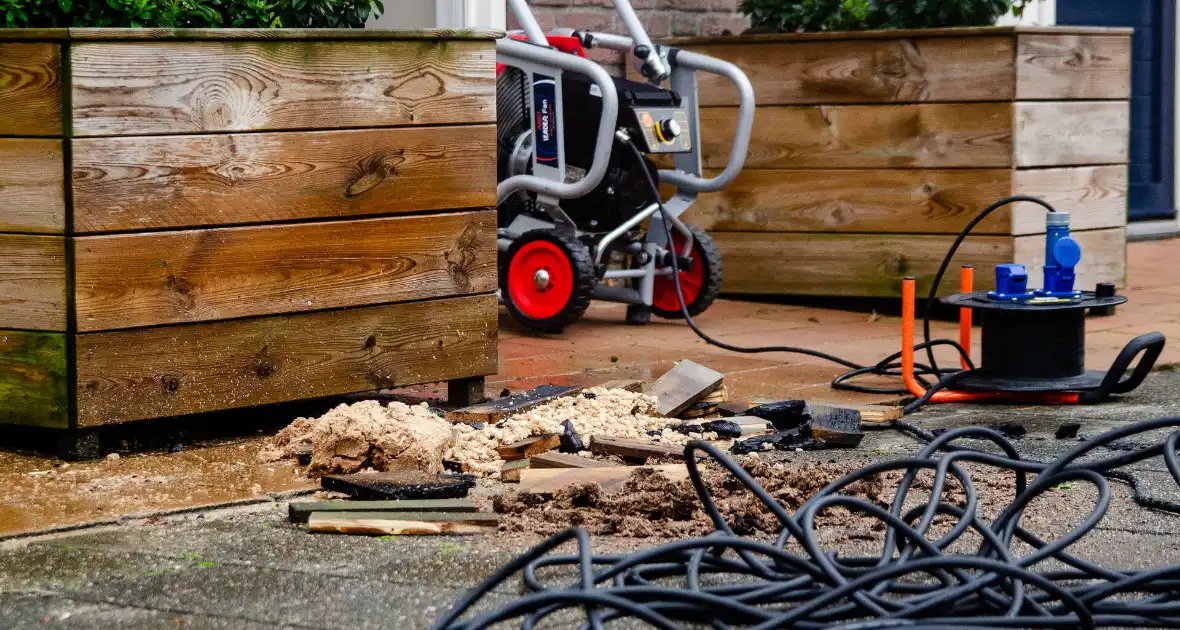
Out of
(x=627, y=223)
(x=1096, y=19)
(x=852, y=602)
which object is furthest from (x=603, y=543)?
(x=1096, y=19)

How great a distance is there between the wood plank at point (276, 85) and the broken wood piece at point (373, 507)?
996 mm

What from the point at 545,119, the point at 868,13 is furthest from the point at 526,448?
the point at 868,13

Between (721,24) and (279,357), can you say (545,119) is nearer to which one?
(279,357)

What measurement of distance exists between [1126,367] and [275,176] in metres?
2.20

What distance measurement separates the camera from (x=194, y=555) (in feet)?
8.73

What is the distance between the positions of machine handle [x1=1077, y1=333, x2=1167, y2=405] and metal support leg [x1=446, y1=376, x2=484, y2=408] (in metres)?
1.59

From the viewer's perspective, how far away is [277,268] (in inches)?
144

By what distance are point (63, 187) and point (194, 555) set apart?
1.04 meters

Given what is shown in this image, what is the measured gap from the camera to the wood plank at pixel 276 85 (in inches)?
133

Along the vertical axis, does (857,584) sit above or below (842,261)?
below

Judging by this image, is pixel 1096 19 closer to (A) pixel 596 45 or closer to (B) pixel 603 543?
(A) pixel 596 45

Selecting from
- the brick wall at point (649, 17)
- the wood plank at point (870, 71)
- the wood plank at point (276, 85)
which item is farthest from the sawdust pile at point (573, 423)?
the brick wall at point (649, 17)

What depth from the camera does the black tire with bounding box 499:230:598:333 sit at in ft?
17.4

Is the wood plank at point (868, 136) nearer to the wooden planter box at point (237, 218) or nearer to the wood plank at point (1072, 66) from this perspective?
the wood plank at point (1072, 66)
